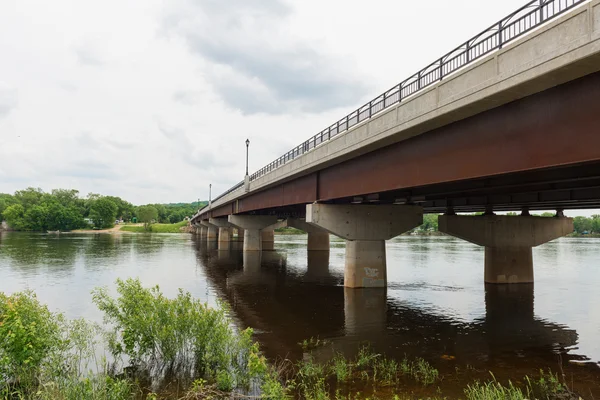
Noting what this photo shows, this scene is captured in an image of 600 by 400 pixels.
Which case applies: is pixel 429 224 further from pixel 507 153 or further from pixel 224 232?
pixel 507 153

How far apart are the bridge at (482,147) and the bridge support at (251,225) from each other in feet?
89.1

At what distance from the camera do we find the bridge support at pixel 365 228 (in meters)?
27.4

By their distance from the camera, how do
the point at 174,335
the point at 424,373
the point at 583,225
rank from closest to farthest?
the point at 424,373 < the point at 174,335 < the point at 583,225

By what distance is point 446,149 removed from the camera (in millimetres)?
15062

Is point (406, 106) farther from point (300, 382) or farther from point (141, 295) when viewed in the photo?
point (141, 295)

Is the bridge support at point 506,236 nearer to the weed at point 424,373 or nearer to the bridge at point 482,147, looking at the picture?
the bridge at point 482,147

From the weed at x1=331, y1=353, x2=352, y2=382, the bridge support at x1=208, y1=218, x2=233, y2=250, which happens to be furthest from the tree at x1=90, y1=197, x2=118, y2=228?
the weed at x1=331, y1=353, x2=352, y2=382

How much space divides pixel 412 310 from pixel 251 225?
40.5 meters

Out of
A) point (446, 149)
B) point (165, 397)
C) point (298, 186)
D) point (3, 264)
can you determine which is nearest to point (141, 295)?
point (165, 397)

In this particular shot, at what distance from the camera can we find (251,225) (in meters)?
60.0

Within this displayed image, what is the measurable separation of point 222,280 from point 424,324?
19128 millimetres

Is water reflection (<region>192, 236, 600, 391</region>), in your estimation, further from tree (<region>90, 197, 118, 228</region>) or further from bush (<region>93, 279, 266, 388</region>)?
tree (<region>90, 197, 118, 228</region>)

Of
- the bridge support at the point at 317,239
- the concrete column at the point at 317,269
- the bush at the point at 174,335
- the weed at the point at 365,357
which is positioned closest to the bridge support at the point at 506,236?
the concrete column at the point at 317,269

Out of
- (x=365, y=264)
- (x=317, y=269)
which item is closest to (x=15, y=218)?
(x=317, y=269)
